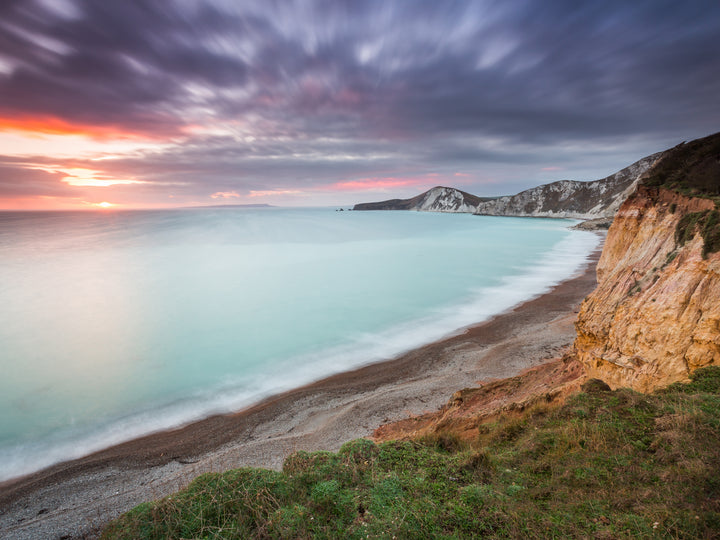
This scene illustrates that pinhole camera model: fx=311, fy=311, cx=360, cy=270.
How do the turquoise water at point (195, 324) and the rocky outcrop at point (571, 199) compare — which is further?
the rocky outcrop at point (571, 199)

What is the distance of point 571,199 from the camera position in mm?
136875

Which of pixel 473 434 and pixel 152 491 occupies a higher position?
pixel 473 434

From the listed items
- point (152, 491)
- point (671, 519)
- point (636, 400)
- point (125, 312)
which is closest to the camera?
point (671, 519)

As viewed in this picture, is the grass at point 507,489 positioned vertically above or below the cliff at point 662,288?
below

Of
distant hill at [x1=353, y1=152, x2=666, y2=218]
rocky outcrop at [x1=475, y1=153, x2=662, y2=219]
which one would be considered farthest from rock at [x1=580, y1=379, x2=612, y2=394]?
rocky outcrop at [x1=475, y1=153, x2=662, y2=219]

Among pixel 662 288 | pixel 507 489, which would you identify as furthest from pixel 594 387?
pixel 662 288

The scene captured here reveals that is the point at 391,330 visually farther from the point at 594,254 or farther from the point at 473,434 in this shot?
the point at 594,254

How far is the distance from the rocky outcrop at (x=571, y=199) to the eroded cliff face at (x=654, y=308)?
105 metres

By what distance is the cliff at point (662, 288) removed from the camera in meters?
6.79

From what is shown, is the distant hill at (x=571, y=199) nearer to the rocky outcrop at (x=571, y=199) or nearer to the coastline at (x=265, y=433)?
the rocky outcrop at (x=571, y=199)

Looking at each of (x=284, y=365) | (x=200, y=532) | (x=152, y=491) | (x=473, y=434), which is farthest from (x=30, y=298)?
(x=473, y=434)

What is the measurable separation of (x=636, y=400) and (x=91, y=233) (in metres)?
105

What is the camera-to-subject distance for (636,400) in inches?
218

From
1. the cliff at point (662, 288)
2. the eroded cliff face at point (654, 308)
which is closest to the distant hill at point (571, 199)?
the cliff at point (662, 288)
